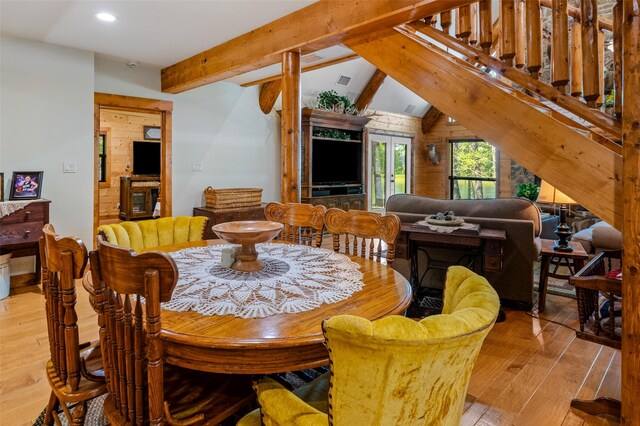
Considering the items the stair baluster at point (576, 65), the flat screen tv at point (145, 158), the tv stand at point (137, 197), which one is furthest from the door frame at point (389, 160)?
the stair baluster at point (576, 65)

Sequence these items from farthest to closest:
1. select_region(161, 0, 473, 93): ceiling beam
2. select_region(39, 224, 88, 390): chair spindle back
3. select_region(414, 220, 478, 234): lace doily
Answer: select_region(414, 220, 478, 234): lace doily → select_region(161, 0, 473, 93): ceiling beam → select_region(39, 224, 88, 390): chair spindle back

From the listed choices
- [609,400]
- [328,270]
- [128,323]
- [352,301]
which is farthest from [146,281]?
[609,400]

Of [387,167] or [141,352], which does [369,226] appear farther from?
[387,167]

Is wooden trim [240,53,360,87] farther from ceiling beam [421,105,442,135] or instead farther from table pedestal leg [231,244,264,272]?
ceiling beam [421,105,442,135]

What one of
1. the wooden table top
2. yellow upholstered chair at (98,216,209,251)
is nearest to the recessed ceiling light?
yellow upholstered chair at (98,216,209,251)

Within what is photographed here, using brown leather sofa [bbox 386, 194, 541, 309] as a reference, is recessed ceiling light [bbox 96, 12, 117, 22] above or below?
Answer: above

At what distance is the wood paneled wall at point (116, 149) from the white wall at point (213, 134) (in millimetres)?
3067

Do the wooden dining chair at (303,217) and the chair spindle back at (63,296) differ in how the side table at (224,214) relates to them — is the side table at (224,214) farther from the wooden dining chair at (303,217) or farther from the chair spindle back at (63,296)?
the chair spindle back at (63,296)

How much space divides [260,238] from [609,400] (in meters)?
1.88

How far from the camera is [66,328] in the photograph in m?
1.23

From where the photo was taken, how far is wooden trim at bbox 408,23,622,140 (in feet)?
6.41

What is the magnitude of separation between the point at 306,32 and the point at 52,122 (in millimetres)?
2931

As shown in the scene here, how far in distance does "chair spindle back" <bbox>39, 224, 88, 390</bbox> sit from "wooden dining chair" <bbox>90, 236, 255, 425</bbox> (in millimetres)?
102

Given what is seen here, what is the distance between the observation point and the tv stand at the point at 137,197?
24.7 ft
